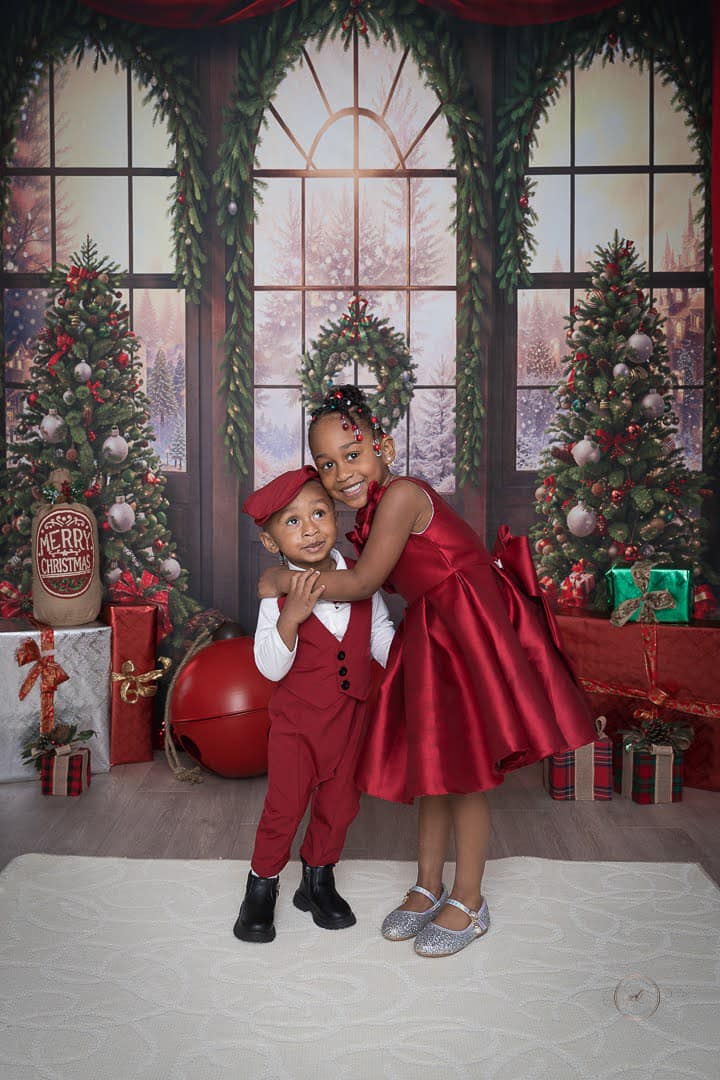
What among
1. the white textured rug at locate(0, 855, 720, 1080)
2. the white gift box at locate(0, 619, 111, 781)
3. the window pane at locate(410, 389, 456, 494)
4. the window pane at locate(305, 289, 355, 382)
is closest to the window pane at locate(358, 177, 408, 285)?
the window pane at locate(305, 289, 355, 382)

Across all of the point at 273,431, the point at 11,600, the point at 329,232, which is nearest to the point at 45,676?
the point at 11,600

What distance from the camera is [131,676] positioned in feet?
13.6

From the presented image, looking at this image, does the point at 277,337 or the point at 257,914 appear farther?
the point at 277,337

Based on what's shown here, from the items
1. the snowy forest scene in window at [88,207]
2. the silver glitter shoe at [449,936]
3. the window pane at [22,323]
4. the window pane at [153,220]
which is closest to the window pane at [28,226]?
the snowy forest scene in window at [88,207]

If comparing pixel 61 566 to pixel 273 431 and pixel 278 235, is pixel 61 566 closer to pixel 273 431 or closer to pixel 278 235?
pixel 273 431

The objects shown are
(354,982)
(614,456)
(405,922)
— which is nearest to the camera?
(354,982)

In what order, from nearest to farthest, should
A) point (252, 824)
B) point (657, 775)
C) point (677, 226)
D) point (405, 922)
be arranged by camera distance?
point (405, 922), point (252, 824), point (657, 775), point (677, 226)

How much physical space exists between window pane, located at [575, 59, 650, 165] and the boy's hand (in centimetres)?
289

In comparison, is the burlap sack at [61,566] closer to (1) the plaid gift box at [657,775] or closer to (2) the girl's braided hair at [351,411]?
(2) the girl's braided hair at [351,411]

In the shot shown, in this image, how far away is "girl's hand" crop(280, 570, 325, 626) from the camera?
8.57 feet

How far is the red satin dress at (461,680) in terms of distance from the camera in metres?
2.53

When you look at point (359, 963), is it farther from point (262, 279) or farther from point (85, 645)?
point (262, 279)

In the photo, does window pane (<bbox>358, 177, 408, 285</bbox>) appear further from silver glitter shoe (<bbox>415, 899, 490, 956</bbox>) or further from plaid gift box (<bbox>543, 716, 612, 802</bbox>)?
silver glitter shoe (<bbox>415, 899, 490, 956</bbox>)

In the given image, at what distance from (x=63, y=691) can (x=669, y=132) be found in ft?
11.5
